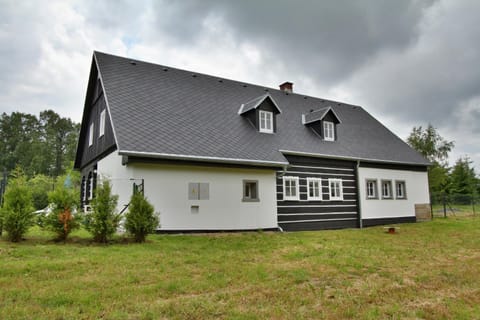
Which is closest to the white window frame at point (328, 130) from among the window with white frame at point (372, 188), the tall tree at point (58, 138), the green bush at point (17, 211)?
the window with white frame at point (372, 188)

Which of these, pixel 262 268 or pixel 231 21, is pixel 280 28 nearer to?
pixel 231 21

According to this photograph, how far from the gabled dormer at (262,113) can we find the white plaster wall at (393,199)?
5076 millimetres

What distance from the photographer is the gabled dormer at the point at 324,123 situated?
16391 mm

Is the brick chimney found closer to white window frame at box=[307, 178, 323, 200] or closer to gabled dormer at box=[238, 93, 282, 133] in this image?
gabled dormer at box=[238, 93, 282, 133]

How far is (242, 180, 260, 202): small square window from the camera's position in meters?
12.3

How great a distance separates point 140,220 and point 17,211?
3.03 meters

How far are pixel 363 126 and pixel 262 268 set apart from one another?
1574 centimetres

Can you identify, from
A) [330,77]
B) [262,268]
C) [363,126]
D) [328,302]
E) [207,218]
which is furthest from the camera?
[363,126]

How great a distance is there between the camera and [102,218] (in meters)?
8.37

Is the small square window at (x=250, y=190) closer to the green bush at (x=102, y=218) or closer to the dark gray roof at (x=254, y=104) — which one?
the dark gray roof at (x=254, y=104)

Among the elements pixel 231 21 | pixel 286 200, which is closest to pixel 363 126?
pixel 286 200

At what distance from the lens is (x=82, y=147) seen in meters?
17.8

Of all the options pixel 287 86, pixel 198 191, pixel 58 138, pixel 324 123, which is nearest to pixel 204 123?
pixel 198 191

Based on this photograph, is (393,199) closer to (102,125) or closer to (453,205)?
(453,205)
